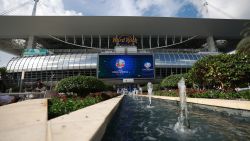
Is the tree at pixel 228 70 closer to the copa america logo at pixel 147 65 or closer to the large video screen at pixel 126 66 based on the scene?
the large video screen at pixel 126 66

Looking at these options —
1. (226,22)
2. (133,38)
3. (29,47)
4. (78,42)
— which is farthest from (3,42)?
(226,22)

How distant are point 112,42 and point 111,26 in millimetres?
8692

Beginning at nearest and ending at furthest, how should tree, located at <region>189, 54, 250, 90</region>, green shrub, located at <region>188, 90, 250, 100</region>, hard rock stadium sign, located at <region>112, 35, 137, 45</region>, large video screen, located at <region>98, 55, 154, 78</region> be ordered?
green shrub, located at <region>188, 90, 250, 100</region>
tree, located at <region>189, 54, 250, 90</region>
large video screen, located at <region>98, 55, 154, 78</region>
hard rock stadium sign, located at <region>112, 35, 137, 45</region>

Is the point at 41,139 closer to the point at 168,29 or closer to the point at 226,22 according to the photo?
the point at 168,29

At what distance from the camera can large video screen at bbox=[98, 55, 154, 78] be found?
203 feet

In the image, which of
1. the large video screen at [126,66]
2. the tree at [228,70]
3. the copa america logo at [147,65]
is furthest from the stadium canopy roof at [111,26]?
the tree at [228,70]

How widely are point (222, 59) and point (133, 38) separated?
53.4 meters

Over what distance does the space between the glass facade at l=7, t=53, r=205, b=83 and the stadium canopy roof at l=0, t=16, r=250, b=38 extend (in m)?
8.38

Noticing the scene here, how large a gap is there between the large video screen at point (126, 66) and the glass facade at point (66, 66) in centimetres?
203

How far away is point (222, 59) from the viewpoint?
18500mm

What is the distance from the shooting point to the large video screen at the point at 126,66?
203ft

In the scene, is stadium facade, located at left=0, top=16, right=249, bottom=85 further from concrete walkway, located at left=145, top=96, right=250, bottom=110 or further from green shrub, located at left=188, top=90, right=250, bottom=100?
concrete walkway, located at left=145, top=96, right=250, bottom=110

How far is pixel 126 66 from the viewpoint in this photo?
63.0 meters

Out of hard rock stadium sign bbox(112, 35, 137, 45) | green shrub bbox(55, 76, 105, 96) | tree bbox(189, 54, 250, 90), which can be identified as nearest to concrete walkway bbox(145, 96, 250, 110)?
tree bbox(189, 54, 250, 90)
